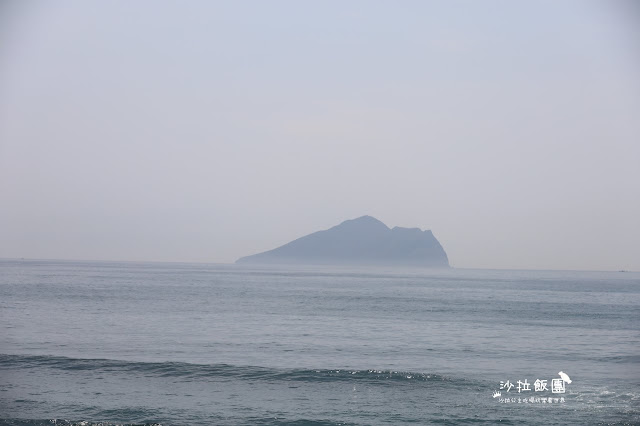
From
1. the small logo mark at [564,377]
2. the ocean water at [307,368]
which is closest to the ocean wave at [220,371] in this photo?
the ocean water at [307,368]

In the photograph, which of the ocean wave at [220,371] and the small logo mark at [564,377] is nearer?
the ocean wave at [220,371]

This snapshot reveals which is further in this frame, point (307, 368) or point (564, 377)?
point (307, 368)

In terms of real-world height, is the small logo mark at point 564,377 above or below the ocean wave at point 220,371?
below

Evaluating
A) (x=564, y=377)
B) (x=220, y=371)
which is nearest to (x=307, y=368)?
(x=220, y=371)

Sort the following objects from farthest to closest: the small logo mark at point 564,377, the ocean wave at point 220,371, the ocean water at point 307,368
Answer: the small logo mark at point 564,377 → the ocean wave at point 220,371 → the ocean water at point 307,368

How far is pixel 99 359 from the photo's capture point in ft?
111

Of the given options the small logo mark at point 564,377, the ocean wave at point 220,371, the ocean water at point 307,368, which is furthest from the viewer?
the small logo mark at point 564,377

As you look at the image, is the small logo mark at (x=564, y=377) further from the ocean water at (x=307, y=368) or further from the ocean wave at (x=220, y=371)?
the ocean wave at (x=220, y=371)

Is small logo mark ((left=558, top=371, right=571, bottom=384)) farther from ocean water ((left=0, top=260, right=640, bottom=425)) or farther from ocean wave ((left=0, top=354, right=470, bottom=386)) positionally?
ocean wave ((left=0, top=354, right=470, bottom=386))

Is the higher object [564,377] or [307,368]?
[307,368]

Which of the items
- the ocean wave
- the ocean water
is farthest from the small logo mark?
the ocean wave

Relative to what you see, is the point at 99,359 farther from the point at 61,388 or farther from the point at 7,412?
the point at 7,412

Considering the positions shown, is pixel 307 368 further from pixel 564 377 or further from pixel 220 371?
pixel 564 377

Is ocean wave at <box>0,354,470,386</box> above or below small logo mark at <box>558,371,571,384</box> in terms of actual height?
above
